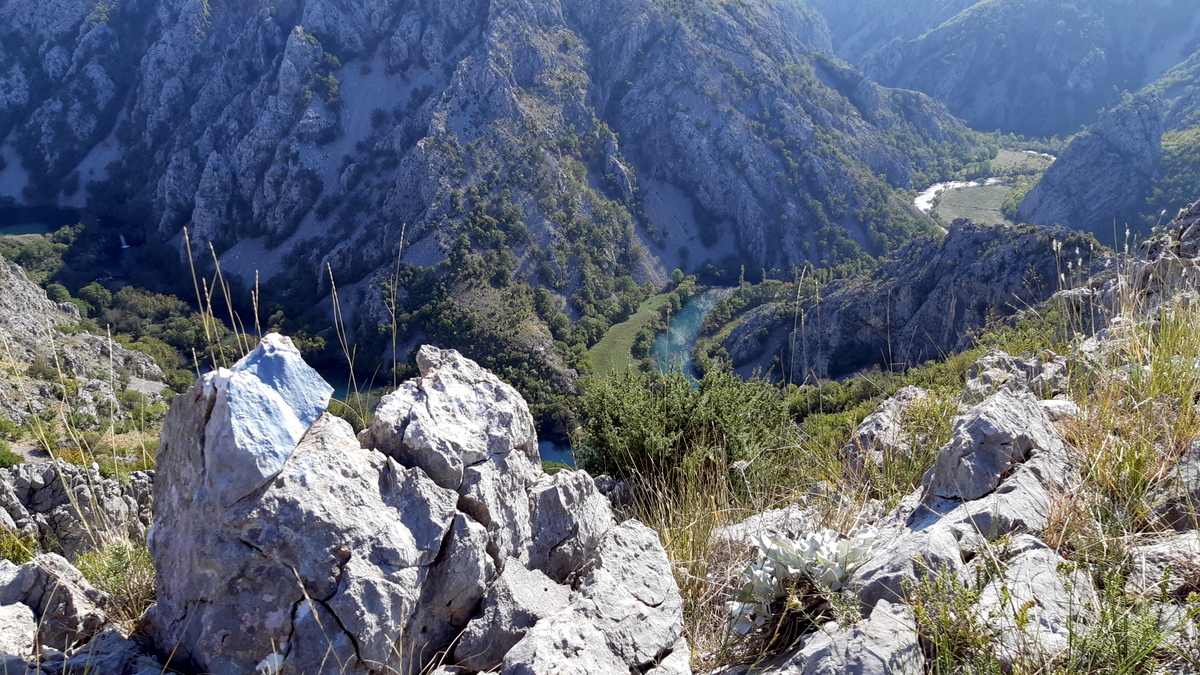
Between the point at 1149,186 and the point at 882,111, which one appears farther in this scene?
the point at 882,111

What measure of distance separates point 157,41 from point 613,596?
147 metres

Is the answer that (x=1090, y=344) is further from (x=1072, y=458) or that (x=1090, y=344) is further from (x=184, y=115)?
(x=184, y=115)

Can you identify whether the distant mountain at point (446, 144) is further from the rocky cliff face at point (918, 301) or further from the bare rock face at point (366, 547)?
the bare rock face at point (366, 547)

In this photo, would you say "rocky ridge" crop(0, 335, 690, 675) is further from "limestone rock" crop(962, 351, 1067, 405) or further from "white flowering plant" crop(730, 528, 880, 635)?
"limestone rock" crop(962, 351, 1067, 405)

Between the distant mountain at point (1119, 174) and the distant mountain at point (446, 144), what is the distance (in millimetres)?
20726

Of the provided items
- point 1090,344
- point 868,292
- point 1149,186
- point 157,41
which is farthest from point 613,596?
point 157,41

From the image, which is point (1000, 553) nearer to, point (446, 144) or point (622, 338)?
point (622, 338)

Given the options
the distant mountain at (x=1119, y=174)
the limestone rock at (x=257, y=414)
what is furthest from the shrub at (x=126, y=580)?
the distant mountain at (x=1119, y=174)

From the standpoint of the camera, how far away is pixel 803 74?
13588 centimetres

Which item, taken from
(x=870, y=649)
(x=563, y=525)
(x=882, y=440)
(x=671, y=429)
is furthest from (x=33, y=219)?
(x=870, y=649)

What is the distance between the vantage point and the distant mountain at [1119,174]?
99.5 metres

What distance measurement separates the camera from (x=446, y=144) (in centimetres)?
9588

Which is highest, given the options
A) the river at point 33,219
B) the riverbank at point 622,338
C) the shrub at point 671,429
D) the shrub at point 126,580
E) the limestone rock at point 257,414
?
the limestone rock at point 257,414

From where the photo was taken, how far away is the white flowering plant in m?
3.30
